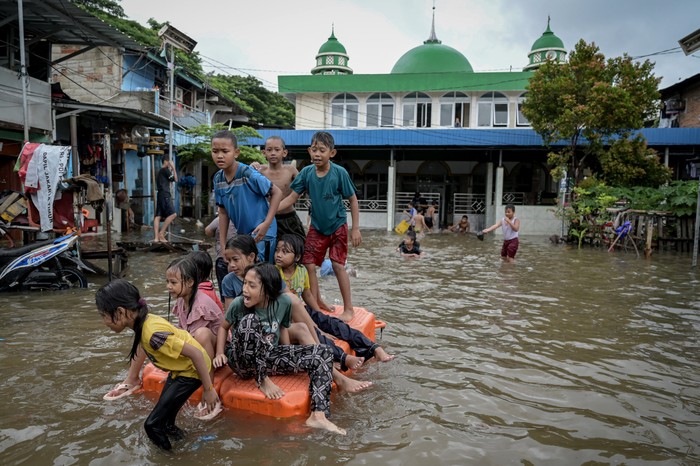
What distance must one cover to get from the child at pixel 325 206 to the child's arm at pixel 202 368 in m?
1.93

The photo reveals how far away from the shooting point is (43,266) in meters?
7.98

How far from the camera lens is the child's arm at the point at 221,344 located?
381 cm

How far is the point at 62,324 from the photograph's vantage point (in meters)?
6.07

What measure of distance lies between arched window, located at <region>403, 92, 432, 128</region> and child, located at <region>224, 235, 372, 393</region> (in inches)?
1093

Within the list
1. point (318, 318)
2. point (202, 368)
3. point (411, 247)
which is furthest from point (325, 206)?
point (411, 247)

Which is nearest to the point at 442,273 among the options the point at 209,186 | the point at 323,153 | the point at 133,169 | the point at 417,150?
the point at 323,153

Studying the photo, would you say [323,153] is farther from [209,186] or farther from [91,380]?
[209,186]

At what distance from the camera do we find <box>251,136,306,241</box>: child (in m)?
5.61

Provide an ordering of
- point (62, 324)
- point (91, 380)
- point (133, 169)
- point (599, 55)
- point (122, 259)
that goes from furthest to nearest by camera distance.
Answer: point (133, 169), point (599, 55), point (122, 259), point (62, 324), point (91, 380)

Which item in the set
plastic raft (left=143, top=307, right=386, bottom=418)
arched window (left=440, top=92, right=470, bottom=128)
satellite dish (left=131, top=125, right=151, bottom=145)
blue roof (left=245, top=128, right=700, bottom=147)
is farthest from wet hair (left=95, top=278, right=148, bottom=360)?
arched window (left=440, top=92, right=470, bottom=128)

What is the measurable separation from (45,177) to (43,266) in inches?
54.0

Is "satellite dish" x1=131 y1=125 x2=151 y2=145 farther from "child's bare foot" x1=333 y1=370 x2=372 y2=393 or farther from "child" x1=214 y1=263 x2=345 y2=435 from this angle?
"child's bare foot" x1=333 y1=370 x2=372 y2=393

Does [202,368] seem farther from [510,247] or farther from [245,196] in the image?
[510,247]

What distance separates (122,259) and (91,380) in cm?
546
